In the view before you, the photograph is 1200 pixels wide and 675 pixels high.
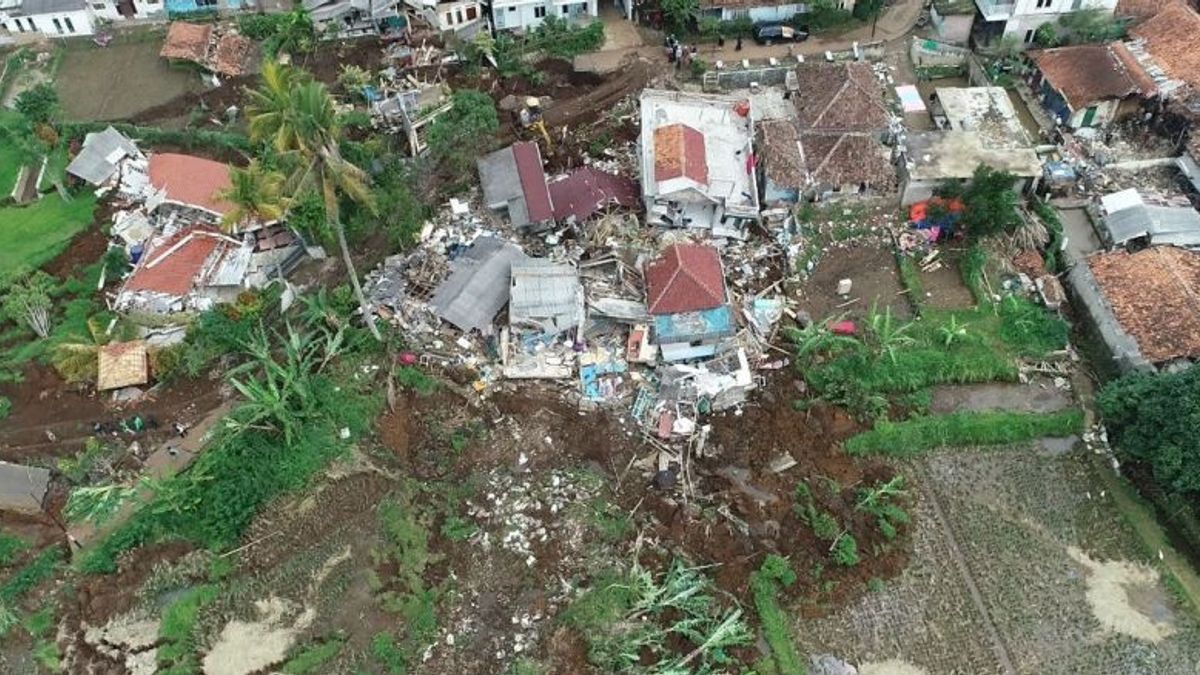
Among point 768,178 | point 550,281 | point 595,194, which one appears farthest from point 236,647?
point 768,178

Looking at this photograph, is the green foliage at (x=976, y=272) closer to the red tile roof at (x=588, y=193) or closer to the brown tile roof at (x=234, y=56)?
the red tile roof at (x=588, y=193)

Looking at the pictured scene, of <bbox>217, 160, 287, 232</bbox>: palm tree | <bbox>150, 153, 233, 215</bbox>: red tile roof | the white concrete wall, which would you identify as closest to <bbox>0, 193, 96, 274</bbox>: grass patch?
<bbox>150, 153, 233, 215</bbox>: red tile roof

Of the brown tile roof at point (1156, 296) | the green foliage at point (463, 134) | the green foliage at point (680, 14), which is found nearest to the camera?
the brown tile roof at point (1156, 296)

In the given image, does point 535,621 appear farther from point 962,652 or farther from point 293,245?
point 293,245

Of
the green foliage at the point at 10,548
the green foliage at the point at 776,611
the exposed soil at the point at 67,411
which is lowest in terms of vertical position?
the green foliage at the point at 776,611

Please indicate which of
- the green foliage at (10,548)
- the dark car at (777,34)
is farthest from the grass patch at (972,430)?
the green foliage at (10,548)

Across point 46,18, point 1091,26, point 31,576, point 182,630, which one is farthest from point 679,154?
point 46,18
